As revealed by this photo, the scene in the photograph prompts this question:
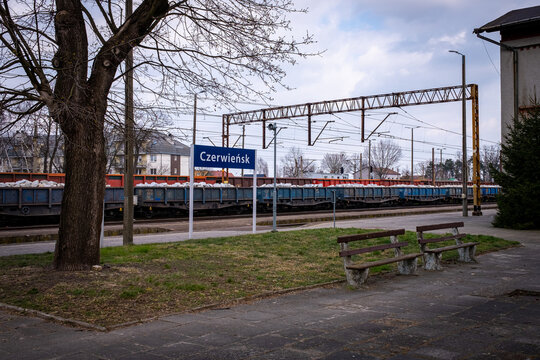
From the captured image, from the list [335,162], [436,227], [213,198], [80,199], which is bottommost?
[436,227]

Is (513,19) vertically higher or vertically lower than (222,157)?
higher

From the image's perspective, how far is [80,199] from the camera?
8.05 m

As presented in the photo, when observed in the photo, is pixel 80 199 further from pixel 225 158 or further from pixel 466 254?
pixel 225 158

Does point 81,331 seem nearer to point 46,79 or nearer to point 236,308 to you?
point 236,308

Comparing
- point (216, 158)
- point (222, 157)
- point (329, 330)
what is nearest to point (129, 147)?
point (216, 158)

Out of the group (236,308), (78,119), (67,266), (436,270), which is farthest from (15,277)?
(436,270)

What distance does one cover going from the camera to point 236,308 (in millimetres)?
6555

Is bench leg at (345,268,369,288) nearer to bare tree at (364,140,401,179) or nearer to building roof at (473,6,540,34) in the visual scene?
building roof at (473,6,540,34)

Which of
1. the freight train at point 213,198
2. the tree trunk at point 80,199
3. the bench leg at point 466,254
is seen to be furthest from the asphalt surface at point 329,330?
the freight train at point 213,198

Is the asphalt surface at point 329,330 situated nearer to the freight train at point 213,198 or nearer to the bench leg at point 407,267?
the bench leg at point 407,267

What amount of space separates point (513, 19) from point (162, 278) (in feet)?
80.3

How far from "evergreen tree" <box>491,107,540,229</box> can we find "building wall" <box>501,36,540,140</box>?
4.80 m

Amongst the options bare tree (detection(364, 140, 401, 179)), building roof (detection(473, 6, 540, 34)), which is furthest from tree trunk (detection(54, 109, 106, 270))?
bare tree (detection(364, 140, 401, 179))

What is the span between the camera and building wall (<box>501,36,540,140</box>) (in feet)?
80.8
